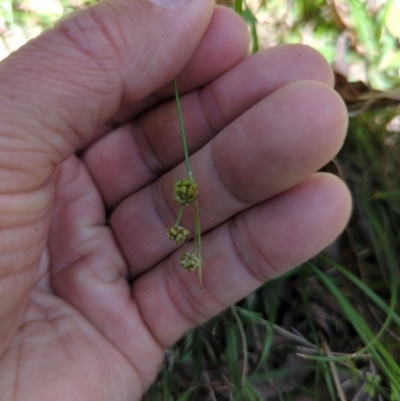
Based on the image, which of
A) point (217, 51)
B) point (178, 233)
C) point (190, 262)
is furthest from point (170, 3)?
point (190, 262)

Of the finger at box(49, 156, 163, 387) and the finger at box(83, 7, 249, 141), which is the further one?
the finger at box(49, 156, 163, 387)

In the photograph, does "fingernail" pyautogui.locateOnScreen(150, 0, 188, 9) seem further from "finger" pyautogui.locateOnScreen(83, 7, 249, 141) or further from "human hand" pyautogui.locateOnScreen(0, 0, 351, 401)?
"finger" pyautogui.locateOnScreen(83, 7, 249, 141)

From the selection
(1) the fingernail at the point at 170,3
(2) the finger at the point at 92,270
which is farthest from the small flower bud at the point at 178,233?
(1) the fingernail at the point at 170,3

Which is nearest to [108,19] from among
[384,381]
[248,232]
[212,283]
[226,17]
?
[226,17]

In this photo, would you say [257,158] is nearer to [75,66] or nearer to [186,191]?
[186,191]

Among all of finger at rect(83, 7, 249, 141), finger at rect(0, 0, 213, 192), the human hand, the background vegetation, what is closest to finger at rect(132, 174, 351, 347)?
the human hand

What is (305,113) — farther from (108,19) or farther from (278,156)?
(108,19)
